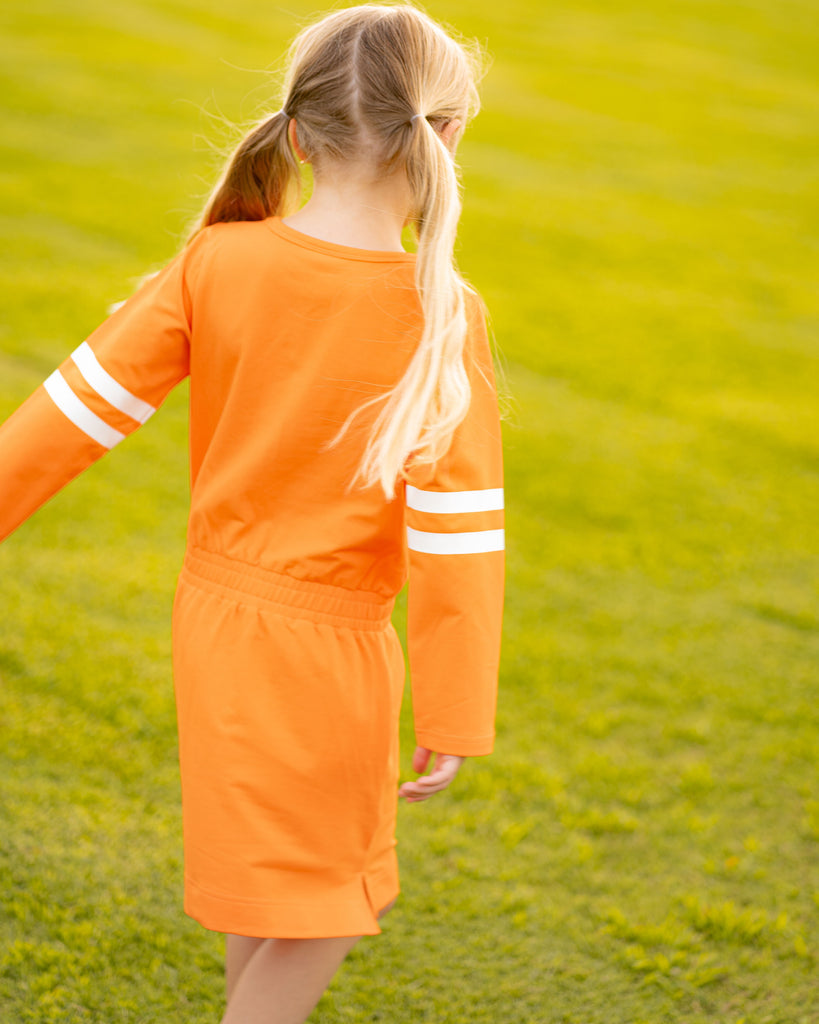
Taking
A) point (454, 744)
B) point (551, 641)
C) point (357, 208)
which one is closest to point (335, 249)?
point (357, 208)

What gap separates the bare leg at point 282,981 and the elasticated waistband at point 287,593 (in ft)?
1.66

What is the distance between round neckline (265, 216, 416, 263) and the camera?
1.62m

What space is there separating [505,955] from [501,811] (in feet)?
1.88

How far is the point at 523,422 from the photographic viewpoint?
603 cm

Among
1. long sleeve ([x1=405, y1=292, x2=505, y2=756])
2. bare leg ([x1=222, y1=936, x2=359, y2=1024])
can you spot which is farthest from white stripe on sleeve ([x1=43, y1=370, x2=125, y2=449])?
bare leg ([x1=222, y1=936, x2=359, y2=1024])

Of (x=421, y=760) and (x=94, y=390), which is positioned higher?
(x=94, y=390)

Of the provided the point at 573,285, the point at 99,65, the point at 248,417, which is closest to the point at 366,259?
the point at 248,417

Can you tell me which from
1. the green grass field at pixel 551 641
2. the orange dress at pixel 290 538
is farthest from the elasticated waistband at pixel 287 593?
the green grass field at pixel 551 641

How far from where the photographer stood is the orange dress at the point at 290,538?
64.2 inches

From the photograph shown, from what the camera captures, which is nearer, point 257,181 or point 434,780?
point 434,780

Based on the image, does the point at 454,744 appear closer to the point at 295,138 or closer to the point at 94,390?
the point at 94,390

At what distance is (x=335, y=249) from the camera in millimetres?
1615

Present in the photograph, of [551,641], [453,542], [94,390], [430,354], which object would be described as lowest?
[551,641]

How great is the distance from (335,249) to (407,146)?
0.19 meters
